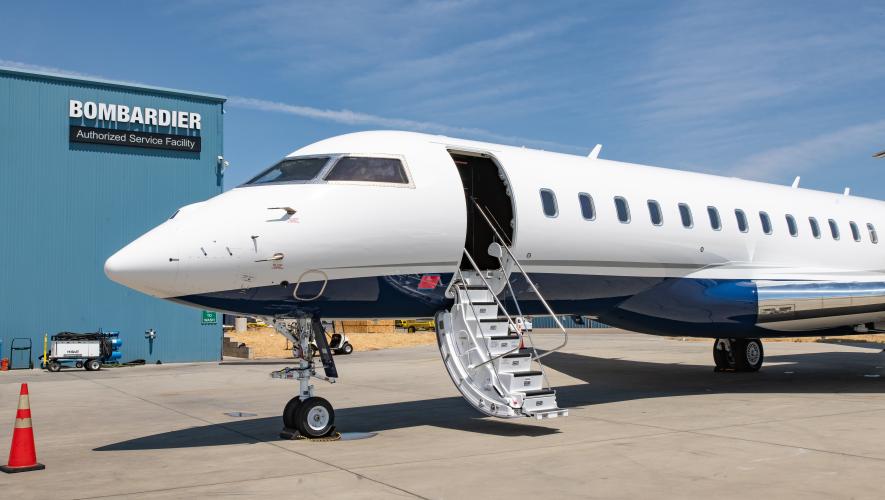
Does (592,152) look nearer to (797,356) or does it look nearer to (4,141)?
(797,356)

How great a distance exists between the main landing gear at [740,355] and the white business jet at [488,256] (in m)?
2.78

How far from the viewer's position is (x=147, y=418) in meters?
12.8

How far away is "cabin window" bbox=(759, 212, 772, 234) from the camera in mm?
15631

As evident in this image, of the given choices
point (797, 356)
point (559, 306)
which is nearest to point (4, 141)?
point (559, 306)

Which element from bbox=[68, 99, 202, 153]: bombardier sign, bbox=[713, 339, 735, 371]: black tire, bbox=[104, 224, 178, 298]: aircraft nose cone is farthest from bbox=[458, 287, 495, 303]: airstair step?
bbox=[68, 99, 202, 153]: bombardier sign

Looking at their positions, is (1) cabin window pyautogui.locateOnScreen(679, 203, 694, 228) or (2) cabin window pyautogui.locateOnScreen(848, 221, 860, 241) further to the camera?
(2) cabin window pyautogui.locateOnScreen(848, 221, 860, 241)

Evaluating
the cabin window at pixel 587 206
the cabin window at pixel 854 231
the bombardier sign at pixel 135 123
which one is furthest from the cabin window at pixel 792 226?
the bombardier sign at pixel 135 123

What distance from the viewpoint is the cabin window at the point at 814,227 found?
16.9 metres

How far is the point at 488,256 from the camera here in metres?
12.5

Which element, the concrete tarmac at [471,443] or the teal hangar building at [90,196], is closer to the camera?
the concrete tarmac at [471,443]

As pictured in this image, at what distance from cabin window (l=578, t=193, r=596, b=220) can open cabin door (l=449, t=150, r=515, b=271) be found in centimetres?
119

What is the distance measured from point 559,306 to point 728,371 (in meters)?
8.43

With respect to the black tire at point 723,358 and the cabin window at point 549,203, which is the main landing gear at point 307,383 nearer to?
the cabin window at point 549,203

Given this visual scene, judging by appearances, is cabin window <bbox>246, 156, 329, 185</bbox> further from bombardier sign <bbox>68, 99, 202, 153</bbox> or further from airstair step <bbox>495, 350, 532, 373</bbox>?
bombardier sign <bbox>68, 99, 202, 153</bbox>
